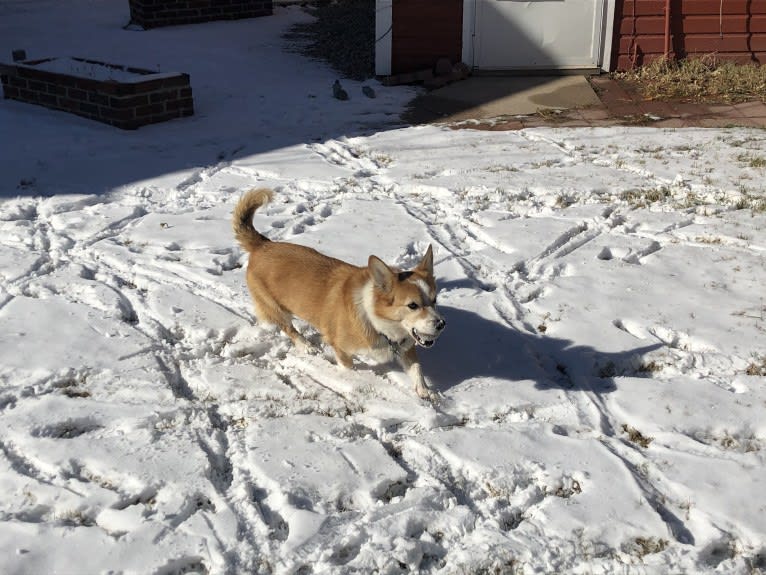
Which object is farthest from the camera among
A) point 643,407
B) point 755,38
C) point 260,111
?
point 755,38

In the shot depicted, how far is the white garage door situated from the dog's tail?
685 centimetres

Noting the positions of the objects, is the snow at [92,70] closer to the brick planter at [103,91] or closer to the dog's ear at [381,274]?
the brick planter at [103,91]

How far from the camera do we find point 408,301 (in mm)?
3578

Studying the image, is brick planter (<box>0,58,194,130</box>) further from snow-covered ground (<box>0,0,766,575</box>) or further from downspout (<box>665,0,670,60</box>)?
downspout (<box>665,0,670,60</box>)

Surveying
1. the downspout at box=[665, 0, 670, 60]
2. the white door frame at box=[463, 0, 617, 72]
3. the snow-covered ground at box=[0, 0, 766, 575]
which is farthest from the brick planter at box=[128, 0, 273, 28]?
the downspout at box=[665, 0, 670, 60]

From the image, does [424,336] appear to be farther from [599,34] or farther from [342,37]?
[342,37]

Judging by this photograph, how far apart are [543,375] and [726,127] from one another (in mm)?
5437

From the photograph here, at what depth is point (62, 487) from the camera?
3193 millimetres

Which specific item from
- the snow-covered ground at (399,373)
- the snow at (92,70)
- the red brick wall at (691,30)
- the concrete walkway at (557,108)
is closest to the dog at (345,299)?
the snow-covered ground at (399,373)

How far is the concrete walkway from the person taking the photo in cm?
859

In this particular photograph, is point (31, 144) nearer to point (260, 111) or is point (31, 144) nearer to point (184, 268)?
point (260, 111)

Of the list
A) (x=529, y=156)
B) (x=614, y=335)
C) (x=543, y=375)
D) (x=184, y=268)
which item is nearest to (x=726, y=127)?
(x=529, y=156)

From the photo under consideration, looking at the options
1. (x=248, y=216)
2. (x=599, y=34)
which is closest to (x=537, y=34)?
(x=599, y=34)

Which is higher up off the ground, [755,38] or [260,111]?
[755,38]
